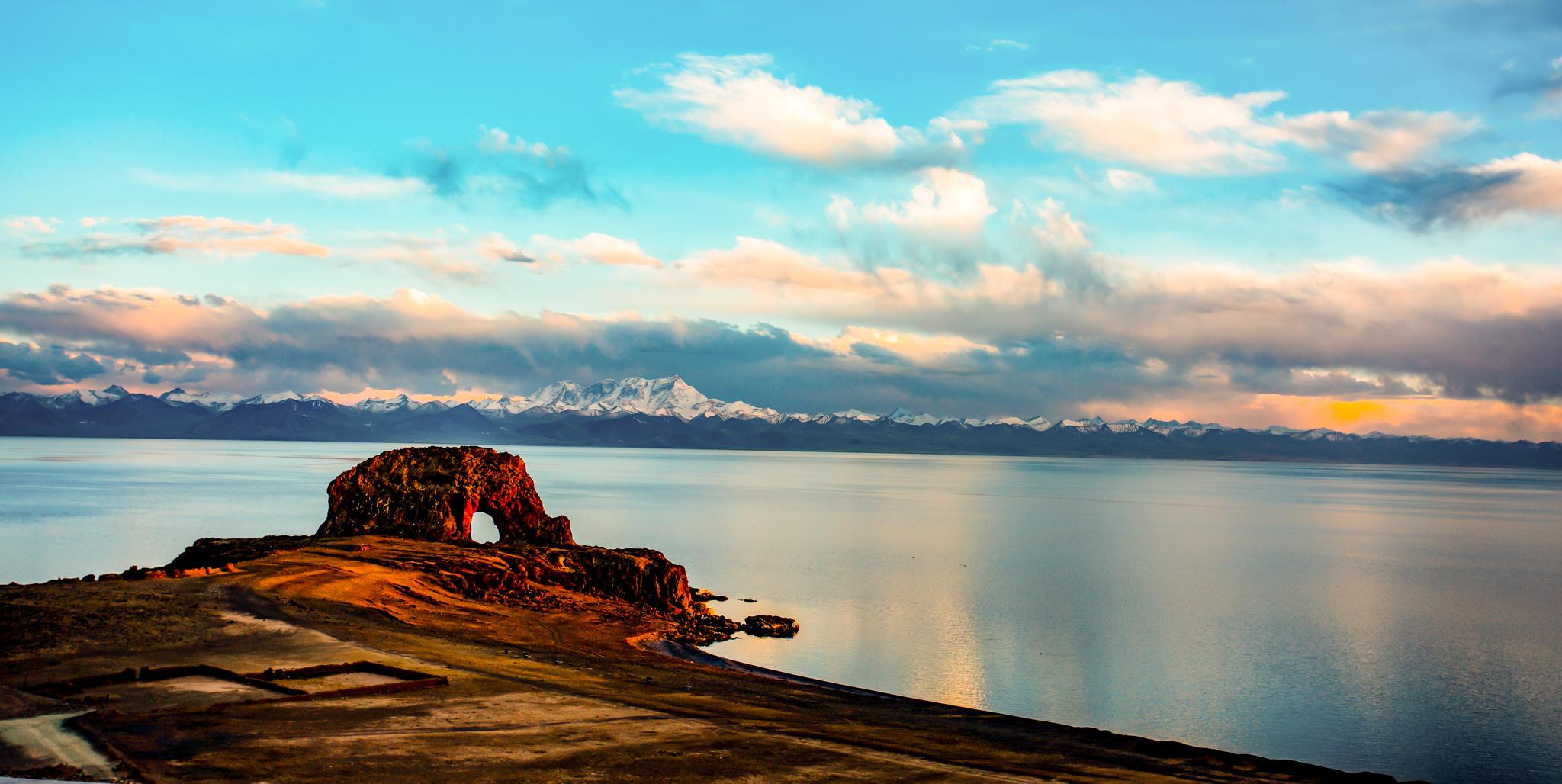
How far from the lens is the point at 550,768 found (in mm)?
15836

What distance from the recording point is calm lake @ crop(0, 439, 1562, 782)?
34.0 metres

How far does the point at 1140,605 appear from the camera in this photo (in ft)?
195

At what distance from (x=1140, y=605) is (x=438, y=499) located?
3999 centimetres

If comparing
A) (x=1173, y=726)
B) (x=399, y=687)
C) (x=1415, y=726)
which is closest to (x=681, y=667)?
(x=399, y=687)

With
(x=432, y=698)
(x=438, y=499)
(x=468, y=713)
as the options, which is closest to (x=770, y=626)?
(x=438, y=499)

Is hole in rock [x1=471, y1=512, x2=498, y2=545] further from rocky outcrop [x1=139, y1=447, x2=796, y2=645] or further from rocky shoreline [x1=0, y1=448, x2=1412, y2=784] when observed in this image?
rocky shoreline [x1=0, y1=448, x2=1412, y2=784]

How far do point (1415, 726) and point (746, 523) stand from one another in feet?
276

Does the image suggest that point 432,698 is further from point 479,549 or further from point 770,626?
point 479,549

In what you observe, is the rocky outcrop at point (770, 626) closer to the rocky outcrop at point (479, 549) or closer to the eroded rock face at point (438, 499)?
the rocky outcrop at point (479, 549)

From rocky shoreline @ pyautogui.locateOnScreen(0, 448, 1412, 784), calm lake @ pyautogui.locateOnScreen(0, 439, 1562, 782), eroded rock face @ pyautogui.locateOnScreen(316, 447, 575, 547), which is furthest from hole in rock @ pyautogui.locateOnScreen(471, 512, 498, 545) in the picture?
rocky shoreline @ pyautogui.locateOnScreen(0, 448, 1412, 784)

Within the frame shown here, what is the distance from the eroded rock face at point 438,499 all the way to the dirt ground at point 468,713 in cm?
1595

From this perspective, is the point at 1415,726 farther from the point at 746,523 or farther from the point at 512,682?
the point at 746,523

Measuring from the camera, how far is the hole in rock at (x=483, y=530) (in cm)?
9119

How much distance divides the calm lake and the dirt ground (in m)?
7.92
